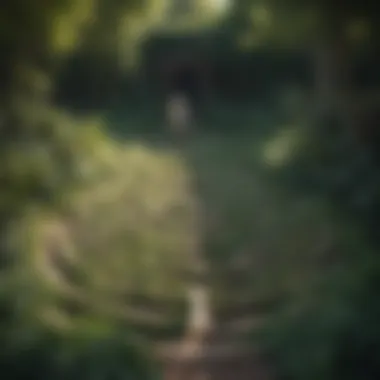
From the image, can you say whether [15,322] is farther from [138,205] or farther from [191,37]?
[191,37]

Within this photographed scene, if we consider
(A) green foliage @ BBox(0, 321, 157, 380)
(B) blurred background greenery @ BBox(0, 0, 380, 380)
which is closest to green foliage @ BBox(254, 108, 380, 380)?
(B) blurred background greenery @ BBox(0, 0, 380, 380)

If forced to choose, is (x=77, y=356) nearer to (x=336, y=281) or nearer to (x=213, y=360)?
(x=213, y=360)

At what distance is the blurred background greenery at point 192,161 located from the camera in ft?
6.75

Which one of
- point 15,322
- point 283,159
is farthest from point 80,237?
point 283,159

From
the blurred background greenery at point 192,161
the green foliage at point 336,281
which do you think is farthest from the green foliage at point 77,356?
the green foliage at point 336,281

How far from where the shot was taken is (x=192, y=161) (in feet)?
6.95

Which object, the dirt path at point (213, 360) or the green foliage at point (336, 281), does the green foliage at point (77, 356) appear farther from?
the green foliage at point (336, 281)

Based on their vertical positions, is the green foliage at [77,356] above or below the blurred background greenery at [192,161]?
below

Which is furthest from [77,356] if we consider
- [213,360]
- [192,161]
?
[192,161]

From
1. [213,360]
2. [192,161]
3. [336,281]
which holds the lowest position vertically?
[213,360]

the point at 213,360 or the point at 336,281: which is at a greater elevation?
the point at 336,281

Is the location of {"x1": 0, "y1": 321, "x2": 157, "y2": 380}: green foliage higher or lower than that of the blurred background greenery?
lower

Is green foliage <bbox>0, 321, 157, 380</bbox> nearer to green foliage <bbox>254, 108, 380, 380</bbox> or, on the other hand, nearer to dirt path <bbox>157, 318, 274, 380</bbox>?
dirt path <bbox>157, 318, 274, 380</bbox>

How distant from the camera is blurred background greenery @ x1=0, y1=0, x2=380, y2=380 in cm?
206
